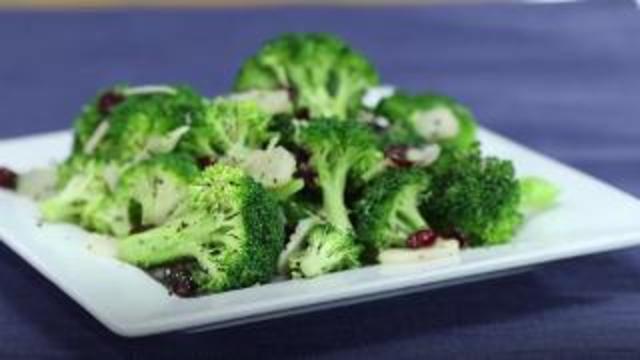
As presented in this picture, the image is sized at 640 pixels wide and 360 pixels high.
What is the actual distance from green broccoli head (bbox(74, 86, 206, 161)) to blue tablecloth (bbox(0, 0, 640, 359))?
0.20m

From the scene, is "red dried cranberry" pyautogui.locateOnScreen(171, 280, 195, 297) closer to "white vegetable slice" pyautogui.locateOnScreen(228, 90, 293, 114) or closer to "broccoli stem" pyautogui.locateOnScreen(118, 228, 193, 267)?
"broccoli stem" pyautogui.locateOnScreen(118, 228, 193, 267)

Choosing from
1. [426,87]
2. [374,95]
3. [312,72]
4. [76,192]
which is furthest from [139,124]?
[426,87]

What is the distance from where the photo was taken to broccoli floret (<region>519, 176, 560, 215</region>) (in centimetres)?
160

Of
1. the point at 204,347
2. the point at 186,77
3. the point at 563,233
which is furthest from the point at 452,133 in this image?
the point at 186,77

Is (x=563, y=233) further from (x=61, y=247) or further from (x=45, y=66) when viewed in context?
(x=45, y=66)

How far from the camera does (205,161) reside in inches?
63.6

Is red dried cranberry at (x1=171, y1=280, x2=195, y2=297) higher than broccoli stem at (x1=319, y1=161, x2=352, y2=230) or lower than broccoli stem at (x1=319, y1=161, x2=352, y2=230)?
lower

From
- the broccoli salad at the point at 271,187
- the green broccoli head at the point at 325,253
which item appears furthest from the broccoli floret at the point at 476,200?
the green broccoli head at the point at 325,253

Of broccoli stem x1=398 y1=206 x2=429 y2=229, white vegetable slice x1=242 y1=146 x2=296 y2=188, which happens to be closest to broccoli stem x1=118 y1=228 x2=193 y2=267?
white vegetable slice x1=242 y1=146 x2=296 y2=188

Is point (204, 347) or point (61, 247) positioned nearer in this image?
point (204, 347)

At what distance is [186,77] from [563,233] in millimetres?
1022

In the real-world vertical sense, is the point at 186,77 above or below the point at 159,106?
below

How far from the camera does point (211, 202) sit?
4.76 ft

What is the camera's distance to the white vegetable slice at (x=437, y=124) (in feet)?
5.84
